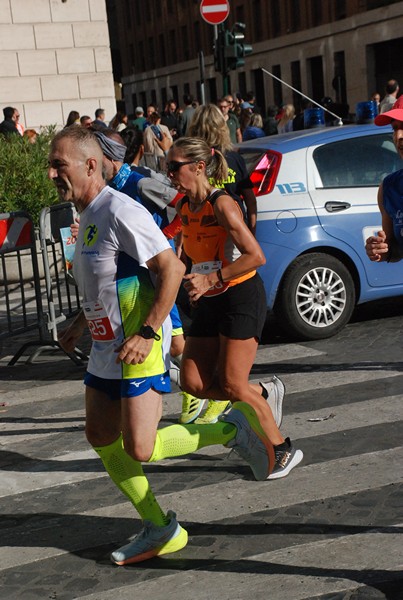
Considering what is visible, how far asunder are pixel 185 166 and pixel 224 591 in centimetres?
218

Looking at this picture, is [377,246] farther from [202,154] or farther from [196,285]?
[202,154]

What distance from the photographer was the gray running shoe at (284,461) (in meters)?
5.60

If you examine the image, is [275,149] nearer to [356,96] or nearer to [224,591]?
[224,591]

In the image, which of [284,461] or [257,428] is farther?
[284,461]

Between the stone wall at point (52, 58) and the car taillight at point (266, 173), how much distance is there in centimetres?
1566

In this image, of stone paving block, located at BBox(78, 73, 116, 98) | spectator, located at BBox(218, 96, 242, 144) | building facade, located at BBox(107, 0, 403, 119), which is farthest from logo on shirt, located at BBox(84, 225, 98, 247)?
building facade, located at BBox(107, 0, 403, 119)

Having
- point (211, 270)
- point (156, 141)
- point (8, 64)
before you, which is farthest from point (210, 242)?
point (8, 64)

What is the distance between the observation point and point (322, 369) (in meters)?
8.05

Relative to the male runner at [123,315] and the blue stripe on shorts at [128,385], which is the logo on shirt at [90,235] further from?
the blue stripe on shorts at [128,385]

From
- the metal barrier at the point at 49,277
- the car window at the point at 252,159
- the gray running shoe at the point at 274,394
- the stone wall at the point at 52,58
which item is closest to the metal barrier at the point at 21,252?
the metal barrier at the point at 49,277

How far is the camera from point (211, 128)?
25.8 ft

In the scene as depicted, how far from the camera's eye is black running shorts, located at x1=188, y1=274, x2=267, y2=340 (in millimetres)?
5531

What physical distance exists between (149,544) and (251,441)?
33.0 inches

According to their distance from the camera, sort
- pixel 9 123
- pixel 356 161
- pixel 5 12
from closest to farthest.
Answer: pixel 356 161
pixel 9 123
pixel 5 12
